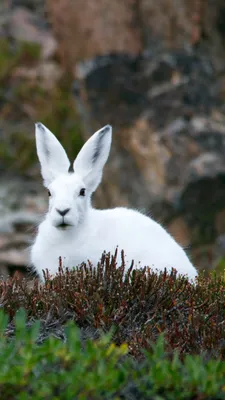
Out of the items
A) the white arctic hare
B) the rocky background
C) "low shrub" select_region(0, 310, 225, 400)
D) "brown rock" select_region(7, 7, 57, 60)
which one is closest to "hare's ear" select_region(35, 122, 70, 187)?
the white arctic hare

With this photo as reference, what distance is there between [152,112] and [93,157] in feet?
18.6

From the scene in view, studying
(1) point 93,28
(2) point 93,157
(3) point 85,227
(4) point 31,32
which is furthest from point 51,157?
(4) point 31,32

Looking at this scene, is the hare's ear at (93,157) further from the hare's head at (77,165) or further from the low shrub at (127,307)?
the low shrub at (127,307)

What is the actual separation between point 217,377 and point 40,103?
13.0 meters

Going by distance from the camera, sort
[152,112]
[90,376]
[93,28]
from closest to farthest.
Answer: [90,376], [152,112], [93,28]

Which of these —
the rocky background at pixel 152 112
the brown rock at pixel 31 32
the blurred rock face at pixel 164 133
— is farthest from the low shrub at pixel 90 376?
the brown rock at pixel 31 32

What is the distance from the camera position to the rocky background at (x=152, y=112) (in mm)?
11055

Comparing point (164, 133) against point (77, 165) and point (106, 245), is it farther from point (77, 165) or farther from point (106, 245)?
point (106, 245)

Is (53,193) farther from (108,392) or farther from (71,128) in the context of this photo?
(71,128)

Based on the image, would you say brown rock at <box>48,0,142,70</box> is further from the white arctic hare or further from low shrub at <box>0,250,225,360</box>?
low shrub at <box>0,250,225,360</box>

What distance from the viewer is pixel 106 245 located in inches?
219

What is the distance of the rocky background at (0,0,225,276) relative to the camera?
1105 centimetres

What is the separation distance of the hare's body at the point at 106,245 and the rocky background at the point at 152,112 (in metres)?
4.73

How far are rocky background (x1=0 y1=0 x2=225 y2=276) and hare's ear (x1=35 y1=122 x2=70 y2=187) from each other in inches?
185
